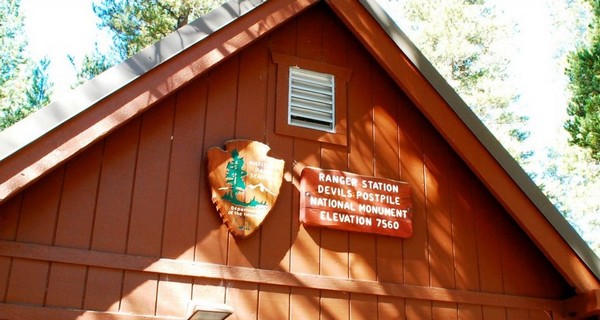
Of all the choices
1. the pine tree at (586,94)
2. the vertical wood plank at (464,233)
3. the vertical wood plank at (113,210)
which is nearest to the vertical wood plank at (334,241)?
the vertical wood plank at (464,233)

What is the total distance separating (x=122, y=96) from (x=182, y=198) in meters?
0.93

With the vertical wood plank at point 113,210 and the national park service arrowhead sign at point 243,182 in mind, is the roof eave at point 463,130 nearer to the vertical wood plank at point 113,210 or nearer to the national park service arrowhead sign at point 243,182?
the national park service arrowhead sign at point 243,182

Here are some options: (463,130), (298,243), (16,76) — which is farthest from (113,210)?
(16,76)

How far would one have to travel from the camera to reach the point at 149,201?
17.5ft

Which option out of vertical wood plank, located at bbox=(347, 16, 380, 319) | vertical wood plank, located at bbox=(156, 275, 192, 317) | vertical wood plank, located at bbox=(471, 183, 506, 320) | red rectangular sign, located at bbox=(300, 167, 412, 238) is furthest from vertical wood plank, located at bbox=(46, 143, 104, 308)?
vertical wood plank, located at bbox=(471, 183, 506, 320)

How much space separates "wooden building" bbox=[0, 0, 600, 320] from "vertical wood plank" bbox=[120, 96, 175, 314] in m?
0.01

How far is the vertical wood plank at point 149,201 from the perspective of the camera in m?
5.06

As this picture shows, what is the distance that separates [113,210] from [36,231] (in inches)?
22.3

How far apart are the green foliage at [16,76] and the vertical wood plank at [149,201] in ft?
58.9

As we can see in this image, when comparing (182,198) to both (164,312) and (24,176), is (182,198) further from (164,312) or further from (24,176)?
(24,176)

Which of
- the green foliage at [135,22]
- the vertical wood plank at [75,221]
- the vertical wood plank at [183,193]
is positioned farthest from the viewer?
the green foliage at [135,22]

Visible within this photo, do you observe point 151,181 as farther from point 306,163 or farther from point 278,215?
point 306,163

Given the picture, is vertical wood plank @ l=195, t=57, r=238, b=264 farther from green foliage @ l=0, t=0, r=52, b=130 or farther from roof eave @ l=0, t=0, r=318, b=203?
green foliage @ l=0, t=0, r=52, b=130

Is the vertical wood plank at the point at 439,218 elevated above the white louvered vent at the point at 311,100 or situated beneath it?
situated beneath
